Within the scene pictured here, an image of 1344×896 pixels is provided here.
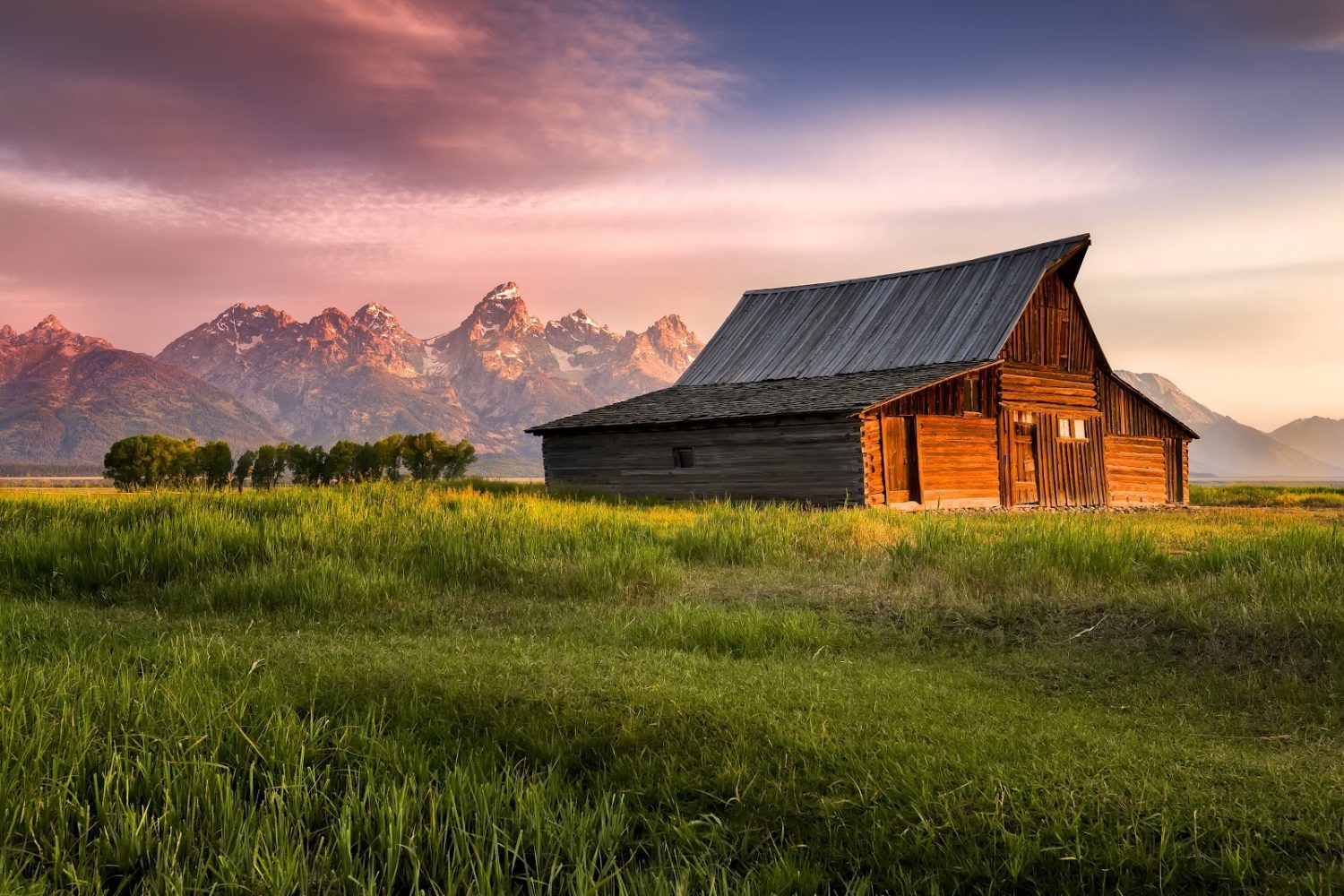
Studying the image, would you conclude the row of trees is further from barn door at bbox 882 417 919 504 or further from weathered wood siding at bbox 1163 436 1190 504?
barn door at bbox 882 417 919 504

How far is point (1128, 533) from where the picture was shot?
13.3 metres

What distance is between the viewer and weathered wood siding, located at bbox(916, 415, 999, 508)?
94.2 ft

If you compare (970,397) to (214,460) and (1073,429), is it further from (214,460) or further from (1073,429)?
(214,460)

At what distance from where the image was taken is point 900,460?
28109 mm

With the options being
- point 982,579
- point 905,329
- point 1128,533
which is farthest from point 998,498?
point 982,579

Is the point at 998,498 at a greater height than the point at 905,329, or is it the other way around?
the point at 905,329

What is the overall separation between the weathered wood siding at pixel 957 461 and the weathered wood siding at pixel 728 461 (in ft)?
9.91

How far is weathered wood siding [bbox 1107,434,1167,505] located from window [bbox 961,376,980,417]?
841 centimetres

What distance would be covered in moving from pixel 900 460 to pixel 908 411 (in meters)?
1.48

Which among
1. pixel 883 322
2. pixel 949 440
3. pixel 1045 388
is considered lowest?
pixel 949 440

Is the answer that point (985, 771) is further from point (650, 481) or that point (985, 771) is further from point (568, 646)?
point (650, 481)

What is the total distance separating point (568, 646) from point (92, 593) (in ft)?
22.5

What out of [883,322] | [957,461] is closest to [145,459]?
[883,322]

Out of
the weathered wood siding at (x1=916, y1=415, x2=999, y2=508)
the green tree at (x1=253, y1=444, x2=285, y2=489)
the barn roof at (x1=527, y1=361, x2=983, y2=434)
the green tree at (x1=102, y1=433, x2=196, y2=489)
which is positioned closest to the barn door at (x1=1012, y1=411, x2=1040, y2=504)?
the weathered wood siding at (x1=916, y1=415, x2=999, y2=508)
